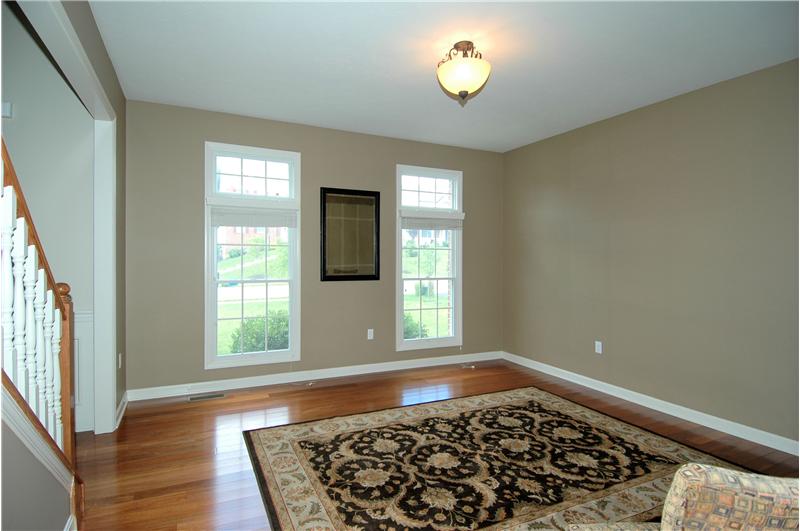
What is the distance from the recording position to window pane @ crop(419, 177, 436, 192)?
553 cm

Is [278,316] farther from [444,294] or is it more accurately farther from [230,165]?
[444,294]

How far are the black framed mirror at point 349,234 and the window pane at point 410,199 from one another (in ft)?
1.25

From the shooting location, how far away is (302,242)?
4.75 m

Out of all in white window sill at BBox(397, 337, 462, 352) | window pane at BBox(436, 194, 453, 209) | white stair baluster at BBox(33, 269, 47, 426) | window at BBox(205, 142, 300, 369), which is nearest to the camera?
white stair baluster at BBox(33, 269, 47, 426)

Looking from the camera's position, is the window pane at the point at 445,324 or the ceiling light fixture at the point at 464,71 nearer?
the ceiling light fixture at the point at 464,71

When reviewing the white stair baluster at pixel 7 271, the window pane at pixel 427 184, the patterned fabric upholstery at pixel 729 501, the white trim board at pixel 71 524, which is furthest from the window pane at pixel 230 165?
the patterned fabric upholstery at pixel 729 501

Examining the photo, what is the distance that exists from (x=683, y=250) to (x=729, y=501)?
330 centimetres

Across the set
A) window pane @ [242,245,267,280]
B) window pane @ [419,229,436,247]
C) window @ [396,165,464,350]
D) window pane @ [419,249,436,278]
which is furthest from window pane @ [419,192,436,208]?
window pane @ [242,245,267,280]

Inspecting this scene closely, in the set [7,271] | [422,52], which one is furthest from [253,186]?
[7,271]

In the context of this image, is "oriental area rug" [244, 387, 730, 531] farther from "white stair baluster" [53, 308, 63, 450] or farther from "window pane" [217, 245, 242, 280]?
"window pane" [217, 245, 242, 280]

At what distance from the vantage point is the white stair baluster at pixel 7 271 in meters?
1.54

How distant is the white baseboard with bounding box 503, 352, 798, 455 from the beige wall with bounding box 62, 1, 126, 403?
14.5ft

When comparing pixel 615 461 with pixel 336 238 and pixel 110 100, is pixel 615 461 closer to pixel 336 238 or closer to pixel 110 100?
pixel 336 238

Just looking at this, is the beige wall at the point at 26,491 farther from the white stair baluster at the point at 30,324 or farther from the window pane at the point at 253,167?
the window pane at the point at 253,167
